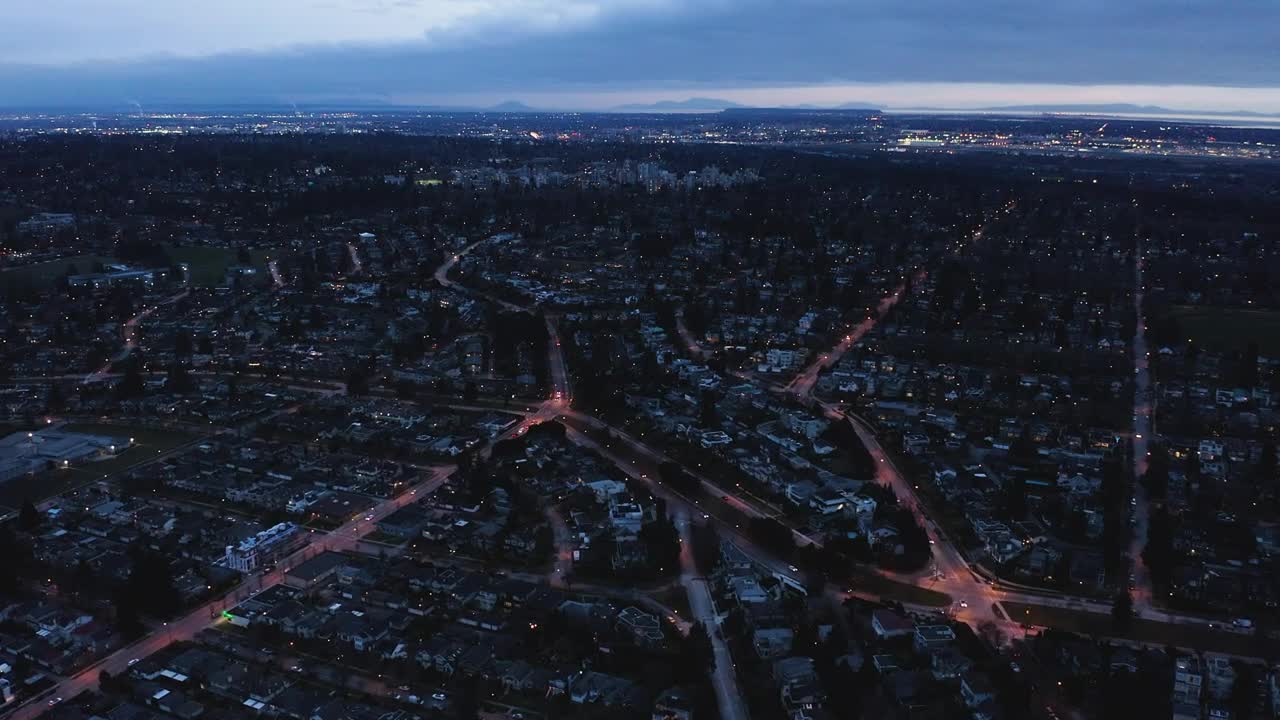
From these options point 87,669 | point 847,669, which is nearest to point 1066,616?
point 847,669

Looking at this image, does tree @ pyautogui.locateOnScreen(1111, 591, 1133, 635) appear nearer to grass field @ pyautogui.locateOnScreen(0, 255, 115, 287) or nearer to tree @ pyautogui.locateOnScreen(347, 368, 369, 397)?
tree @ pyautogui.locateOnScreen(347, 368, 369, 397)

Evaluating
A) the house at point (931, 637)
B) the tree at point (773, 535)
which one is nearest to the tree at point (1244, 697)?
the house at point (931, 637)

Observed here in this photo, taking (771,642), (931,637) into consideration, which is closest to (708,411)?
(771,642)

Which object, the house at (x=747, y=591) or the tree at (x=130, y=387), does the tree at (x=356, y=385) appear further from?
the house at (x=747, y=591)

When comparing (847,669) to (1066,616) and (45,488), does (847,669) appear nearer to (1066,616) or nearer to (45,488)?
(1066,616)

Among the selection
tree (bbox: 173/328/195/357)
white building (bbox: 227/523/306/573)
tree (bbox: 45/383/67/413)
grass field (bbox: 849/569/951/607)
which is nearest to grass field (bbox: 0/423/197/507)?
tree (bbox: 45/383/67/413)

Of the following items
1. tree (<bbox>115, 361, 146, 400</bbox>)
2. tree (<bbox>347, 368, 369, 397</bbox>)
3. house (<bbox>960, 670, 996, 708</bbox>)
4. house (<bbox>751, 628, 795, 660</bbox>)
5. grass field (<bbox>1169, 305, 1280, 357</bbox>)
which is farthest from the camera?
grass field (<bbox>1169, 305, 1280, 357</bbox>)
